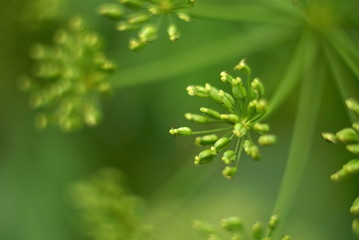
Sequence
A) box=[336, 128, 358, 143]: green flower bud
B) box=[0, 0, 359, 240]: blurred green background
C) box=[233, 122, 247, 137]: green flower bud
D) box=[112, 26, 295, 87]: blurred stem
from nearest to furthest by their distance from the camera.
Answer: box=[336, 128, 358, 143]: green flower bud → box=[233, 122, 247, 137]: green flower bud → box=[112, 26, 295, 87]: blurred stem → box=[0, 0, 359, 240]: blurred green background

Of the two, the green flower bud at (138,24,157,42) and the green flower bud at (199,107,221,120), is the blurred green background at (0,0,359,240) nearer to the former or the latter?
the green flower bud at (138,24,157,42)

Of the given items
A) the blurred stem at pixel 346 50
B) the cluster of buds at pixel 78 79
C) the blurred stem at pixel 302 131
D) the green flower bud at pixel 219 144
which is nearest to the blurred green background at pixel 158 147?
the cluster of buds at pixel 78 79

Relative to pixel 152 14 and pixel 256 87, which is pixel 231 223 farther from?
pixel 152 14

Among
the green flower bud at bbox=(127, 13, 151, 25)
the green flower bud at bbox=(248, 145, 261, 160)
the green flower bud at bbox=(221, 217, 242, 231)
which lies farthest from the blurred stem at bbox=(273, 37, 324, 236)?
the green flower bud at bbox=(127, 13, 151, 25)

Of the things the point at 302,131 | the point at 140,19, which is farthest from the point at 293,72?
the point at 140,19

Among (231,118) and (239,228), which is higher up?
(231,118)

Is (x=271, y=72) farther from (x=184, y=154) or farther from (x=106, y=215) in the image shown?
(x=106, y=215)
